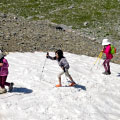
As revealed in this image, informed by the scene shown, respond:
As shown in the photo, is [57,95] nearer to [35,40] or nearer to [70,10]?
[35,40]

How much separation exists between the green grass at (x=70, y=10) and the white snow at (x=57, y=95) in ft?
86.0

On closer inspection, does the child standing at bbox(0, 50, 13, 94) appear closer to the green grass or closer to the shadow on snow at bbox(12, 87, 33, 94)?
the shadow on snow at bbox(12, 87, 33, 94)

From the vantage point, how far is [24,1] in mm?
61812

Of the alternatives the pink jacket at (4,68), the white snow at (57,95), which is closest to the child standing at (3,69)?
the pink jacket at (4,68)

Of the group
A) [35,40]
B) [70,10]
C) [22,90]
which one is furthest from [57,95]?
[70,10]

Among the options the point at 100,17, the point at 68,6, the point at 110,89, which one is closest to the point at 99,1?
the point at 68,6

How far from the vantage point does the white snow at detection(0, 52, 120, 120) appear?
34.7 ft

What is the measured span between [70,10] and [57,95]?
144 feet

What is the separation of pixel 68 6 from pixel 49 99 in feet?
158

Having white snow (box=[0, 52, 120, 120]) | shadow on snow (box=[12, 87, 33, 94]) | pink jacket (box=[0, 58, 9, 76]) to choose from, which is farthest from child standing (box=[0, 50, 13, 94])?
shadow on snow (box=[12, 87, 33, 94])

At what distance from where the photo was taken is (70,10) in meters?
54.0

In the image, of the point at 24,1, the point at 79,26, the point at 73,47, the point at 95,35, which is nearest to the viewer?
the point at 73,47

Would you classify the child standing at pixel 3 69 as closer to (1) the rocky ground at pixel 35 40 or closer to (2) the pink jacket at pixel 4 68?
(2) the pink jacket at pixel 4 68

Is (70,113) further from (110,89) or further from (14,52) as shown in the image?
(14,52)
